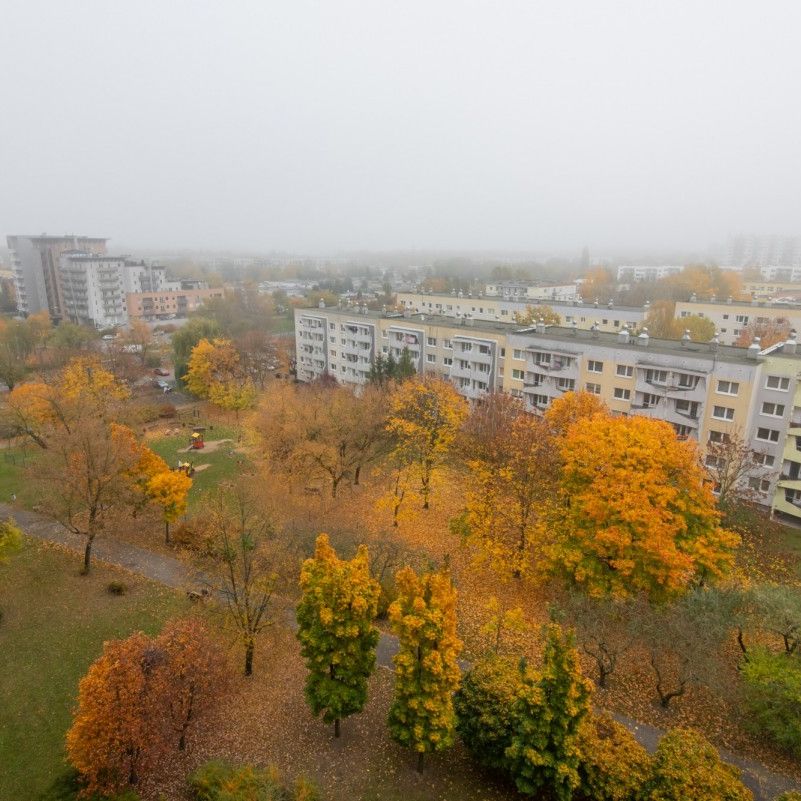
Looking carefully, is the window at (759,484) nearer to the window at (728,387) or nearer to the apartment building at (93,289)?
the window at (728,387)

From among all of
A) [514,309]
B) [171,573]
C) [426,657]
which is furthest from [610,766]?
[514,309]

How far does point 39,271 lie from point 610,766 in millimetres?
127417

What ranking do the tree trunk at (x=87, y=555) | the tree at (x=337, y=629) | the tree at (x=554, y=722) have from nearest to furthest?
the tree at (x=554, y=722) < the tree at (x=337, y=629) < the tree trunk at (x=87, y=555)

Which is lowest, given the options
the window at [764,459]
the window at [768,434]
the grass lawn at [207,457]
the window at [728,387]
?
the grass lawn at [207,457]

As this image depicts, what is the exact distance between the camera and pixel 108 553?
3016 cm

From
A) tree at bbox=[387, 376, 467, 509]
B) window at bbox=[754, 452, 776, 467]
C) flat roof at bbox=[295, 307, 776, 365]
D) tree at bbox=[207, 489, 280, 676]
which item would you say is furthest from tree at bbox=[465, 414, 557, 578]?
window at bbox=[754, 452, 776, 467]

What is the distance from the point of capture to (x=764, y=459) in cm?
3653

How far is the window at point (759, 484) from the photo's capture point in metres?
35.6

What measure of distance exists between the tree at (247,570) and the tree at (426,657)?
24.0 feet

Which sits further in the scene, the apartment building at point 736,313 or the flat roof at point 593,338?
the apartment building at point 736,313

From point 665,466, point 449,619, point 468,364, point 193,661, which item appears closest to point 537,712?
point 449,619

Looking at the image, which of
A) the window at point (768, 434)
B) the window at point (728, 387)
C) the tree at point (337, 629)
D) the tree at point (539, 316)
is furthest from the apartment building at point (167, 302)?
the window at point (768, 434)

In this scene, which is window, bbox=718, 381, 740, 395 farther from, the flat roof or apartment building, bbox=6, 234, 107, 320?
apartment building, bbox=6, 234, 107, 320

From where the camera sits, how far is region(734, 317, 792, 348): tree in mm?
55250
